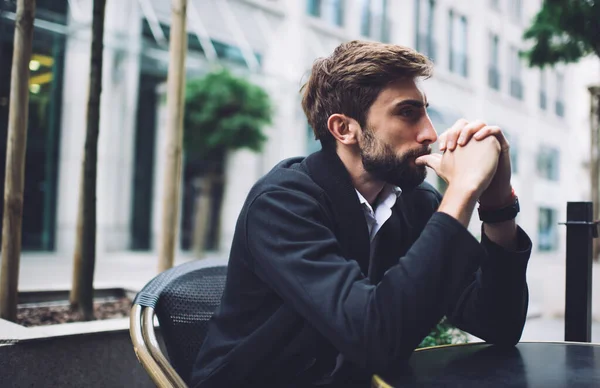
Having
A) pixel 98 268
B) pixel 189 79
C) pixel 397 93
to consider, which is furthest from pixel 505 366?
pixel 189 79

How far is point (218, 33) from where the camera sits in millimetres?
16172

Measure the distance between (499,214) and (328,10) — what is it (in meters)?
18.1

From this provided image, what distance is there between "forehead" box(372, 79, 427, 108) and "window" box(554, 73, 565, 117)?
101 feet

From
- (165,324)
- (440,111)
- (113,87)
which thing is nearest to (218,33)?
(113,87)

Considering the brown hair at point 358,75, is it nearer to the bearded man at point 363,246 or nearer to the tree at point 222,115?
the bearded man at point 363,246

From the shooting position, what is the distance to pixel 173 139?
3.46 meters

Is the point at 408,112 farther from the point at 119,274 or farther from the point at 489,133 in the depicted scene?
the point at 119,274

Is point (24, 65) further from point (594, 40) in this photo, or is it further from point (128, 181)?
point (128, 181)

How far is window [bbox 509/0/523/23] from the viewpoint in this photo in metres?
26.0

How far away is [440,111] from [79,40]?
38.8 ft

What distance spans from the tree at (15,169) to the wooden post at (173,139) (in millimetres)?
819

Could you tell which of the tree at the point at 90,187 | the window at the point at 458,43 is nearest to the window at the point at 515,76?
the window at the point at 458,43

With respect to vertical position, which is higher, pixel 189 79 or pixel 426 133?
pixel 189 79

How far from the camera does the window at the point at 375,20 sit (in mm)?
19234
